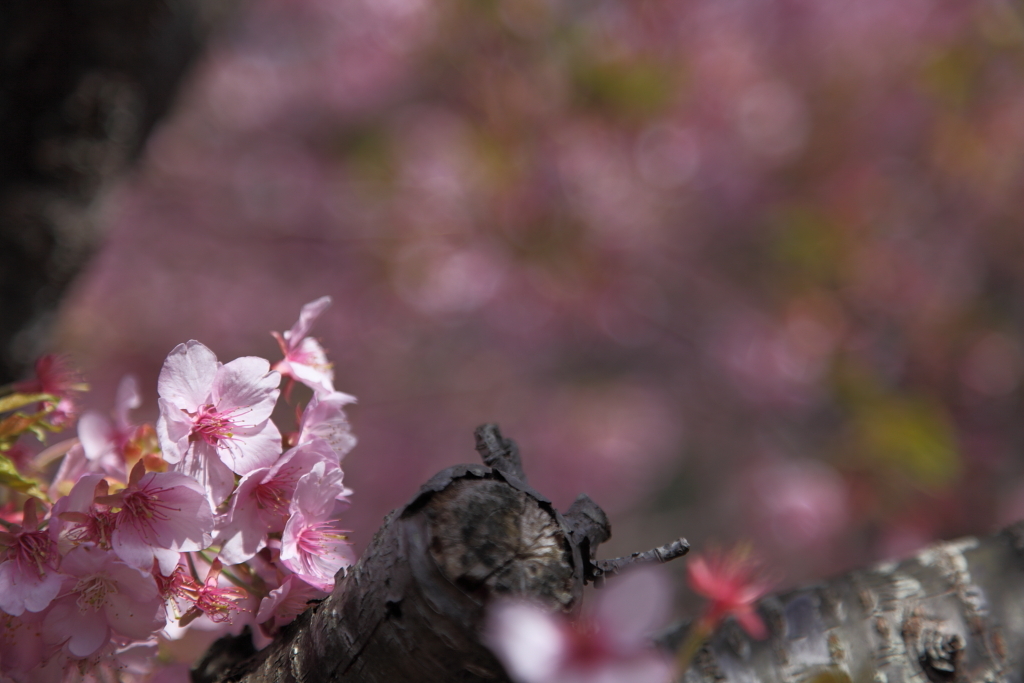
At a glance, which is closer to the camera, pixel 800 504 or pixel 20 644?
pixel 20 644

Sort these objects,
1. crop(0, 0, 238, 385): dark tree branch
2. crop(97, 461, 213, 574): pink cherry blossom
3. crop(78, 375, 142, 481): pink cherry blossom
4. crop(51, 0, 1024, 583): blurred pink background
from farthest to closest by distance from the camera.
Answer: crop(51, 0, 1024, 583): blurred pink background
crop(0, 0, 238, 385): dark tree branch
crop(78, 375, 142, 481): pink cherry blossom
crop(97, 461, 213, 574): pink cherry blossom

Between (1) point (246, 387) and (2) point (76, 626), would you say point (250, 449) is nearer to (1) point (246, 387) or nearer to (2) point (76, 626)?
(1) point (246, 387)

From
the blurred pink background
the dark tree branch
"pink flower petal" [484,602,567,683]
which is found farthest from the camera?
the blurred pink background

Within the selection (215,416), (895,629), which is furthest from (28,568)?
(895,629)

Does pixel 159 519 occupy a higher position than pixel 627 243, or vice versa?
pixel 627 243

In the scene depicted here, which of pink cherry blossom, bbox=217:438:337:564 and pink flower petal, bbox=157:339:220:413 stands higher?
pink flower petal, bbox=157:339:220:413

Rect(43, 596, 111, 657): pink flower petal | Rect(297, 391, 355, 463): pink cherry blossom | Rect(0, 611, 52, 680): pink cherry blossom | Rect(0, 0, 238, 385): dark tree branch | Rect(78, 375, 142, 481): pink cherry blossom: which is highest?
Rect(0, 0, 238, 385): dark tree branch

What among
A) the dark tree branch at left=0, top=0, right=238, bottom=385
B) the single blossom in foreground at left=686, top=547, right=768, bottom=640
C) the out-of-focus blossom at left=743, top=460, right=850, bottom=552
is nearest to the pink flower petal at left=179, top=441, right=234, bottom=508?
the single blossom in foreground at left=686, top=547, right=768, bottom=640

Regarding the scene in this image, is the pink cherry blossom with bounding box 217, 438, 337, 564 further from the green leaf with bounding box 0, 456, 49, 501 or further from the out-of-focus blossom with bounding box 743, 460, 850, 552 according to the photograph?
the out-of-focus blossom with bounding box 743, 460, 850, 552
